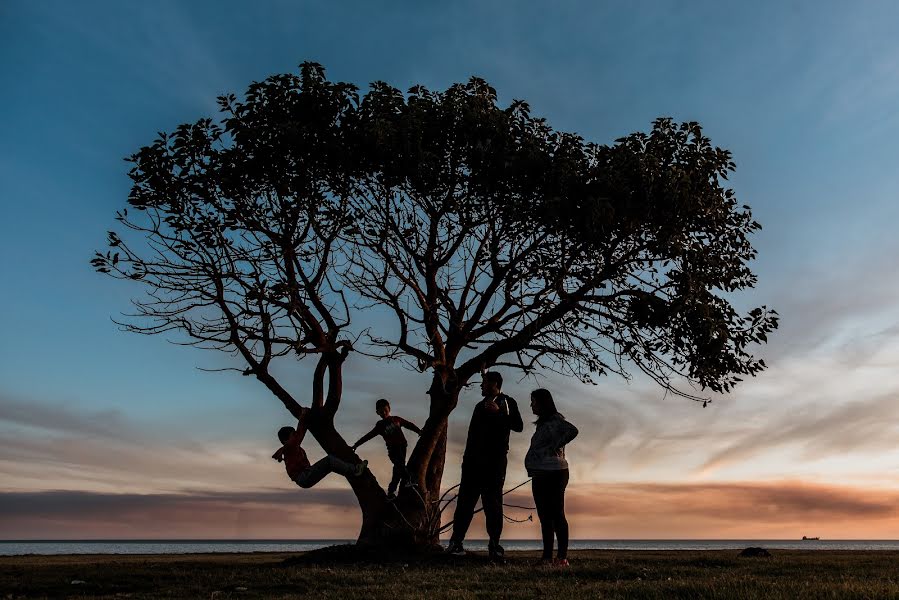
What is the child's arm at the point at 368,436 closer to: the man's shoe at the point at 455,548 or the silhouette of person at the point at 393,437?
the silhouette of person at the point at 393,437

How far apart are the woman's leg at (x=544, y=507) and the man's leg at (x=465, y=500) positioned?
1.80m

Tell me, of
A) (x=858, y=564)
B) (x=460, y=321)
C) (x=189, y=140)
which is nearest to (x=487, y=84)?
(x=460, y=321)

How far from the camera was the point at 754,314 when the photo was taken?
64.4 ft

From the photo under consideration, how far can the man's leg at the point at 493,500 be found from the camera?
1603 cm

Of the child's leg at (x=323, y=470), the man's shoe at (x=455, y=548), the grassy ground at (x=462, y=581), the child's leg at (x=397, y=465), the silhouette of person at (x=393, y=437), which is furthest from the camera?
the child's leg at (x=397, y=465)

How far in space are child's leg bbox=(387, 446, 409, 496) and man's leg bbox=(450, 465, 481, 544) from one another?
7.46 feet

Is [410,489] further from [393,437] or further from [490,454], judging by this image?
[490,454]

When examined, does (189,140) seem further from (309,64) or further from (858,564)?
(858,564)

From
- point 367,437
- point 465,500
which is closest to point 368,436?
point 367,437

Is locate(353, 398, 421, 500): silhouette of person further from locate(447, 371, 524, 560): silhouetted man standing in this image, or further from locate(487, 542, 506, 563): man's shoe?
locate(487, 542, 506, 563): man's shoe

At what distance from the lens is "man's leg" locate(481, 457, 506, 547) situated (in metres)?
16.0

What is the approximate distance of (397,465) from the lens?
61.3ft

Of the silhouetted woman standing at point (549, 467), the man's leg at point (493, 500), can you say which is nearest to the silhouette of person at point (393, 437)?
the man's leg at point (493, 500)

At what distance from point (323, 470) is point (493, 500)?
3.82 m
